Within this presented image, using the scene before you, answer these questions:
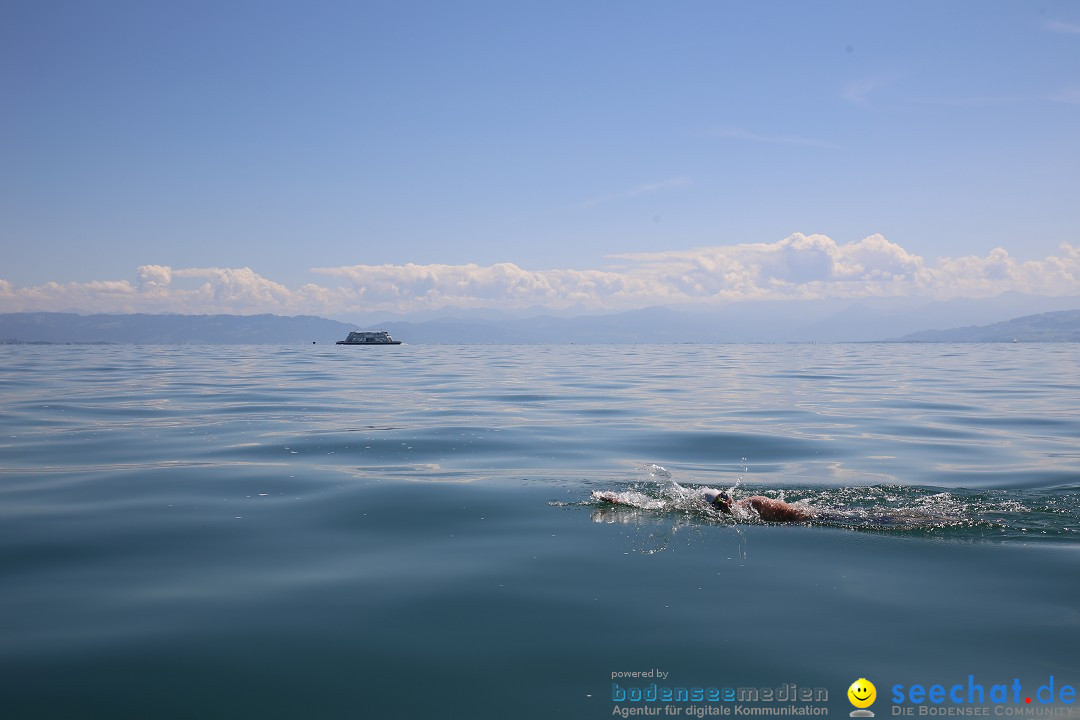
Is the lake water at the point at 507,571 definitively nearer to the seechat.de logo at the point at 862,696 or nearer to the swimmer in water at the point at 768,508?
the seechat.de logo at the point at 862,696

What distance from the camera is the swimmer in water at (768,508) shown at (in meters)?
12.4

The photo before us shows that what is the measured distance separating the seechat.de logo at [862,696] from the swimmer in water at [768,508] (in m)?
6.19

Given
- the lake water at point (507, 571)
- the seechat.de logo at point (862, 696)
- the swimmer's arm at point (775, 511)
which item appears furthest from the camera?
the swimmer's arm at point (775, 511)

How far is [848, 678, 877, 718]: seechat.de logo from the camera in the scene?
5848mm

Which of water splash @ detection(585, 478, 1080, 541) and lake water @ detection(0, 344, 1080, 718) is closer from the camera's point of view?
lake water @ detection(0, 344, 1080, 718)

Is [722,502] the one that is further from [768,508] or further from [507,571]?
[507,571]

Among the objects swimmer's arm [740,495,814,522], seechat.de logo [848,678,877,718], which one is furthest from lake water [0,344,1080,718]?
swimmer's arm [740,495,814,522]

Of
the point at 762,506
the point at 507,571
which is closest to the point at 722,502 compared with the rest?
the point at 762,506

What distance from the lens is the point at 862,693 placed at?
6.09 metres

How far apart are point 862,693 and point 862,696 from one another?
0.04 metres

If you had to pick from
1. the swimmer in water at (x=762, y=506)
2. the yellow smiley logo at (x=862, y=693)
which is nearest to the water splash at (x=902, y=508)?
the swimmer in water at (x=762, y=506)

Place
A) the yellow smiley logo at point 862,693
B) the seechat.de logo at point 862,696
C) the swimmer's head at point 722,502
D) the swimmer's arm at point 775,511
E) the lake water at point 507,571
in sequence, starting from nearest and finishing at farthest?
the seechat.de logo at point 862,696 → the yellow smiley logo at point 862,693 → the lake water at point 507,571 → the swimmer's arm at point 775,511 → the swimmer's head at point 722,502

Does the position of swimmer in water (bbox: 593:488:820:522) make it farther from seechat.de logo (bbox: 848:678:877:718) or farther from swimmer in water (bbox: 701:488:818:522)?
seechat.de logo (bbox: 848:678:877:718)

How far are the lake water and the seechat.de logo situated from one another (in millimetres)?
71
